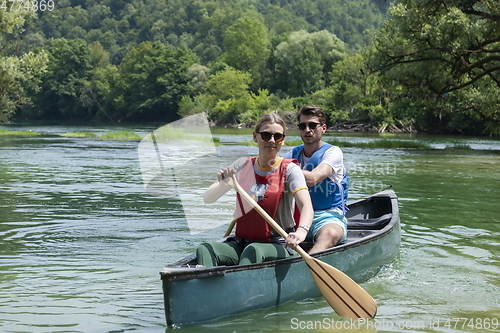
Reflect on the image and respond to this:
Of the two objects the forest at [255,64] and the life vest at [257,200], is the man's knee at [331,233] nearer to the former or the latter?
the life vest at [257,200]

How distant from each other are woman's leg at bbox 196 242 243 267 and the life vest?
0.68 ft

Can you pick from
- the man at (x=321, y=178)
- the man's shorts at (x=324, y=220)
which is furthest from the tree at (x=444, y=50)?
the man's shorts at (x=324, y=220)

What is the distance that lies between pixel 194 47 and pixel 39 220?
131 metres

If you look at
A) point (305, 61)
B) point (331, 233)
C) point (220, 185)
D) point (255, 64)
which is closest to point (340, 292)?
point (331, 233)

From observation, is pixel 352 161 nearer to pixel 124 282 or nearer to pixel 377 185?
pixel 377 185

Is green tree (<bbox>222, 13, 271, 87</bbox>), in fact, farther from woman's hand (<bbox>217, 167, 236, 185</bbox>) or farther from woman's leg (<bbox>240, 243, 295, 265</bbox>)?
woman's hand (<bbox>217, 167, 236, 185</bbox>)

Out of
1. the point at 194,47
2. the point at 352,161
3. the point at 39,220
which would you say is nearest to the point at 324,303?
the point at 39,220

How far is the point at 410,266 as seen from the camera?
7883 millimetres

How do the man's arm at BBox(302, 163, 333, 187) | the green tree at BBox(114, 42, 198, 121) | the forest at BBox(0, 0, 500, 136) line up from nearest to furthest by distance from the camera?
the man's arm at BBox(302, 163, 333, 187) → the forest at BBox(0, 0, 500, 136) → the green tree at BBox(114, 42, 198, 121)

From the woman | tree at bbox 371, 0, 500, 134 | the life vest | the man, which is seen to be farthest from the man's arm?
tree at bbox 371, 0, 500, 134

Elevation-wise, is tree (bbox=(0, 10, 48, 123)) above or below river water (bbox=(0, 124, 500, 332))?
above

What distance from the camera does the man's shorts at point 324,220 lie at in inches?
262

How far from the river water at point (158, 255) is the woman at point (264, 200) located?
0.54m

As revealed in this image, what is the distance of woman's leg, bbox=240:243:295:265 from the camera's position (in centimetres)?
563
